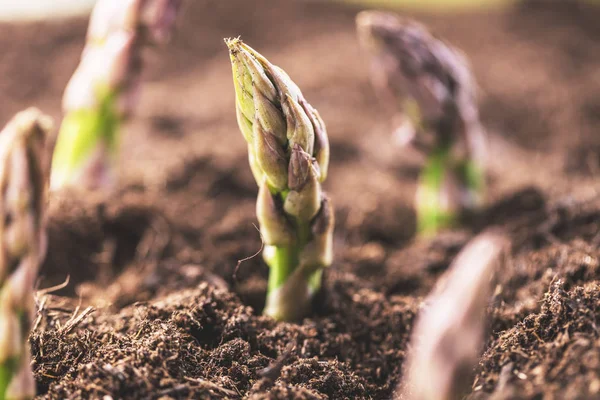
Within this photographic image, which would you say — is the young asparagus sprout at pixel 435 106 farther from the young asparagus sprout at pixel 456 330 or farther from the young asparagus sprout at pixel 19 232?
the young asparagus sprout at pixel 19 232

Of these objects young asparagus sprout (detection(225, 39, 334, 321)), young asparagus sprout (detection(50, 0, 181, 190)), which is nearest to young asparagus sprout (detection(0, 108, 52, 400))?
young asparagus sprout (detection(225, 39, 334, 321))

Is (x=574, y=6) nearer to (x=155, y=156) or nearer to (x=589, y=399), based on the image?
(x=155, y=156)

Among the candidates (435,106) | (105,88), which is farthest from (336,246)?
(105,88)

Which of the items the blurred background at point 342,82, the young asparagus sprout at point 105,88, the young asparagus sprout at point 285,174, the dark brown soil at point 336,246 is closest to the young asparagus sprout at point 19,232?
the dark brown soil at point 336,246

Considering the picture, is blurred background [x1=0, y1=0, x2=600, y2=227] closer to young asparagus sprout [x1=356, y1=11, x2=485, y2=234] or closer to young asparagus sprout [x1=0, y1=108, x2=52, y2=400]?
young asparagus sprout [x1=356, y1=11, x2=485, y2=234]

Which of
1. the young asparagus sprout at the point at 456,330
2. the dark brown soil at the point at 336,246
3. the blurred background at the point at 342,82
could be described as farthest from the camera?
the blurred background at the point at 342,82

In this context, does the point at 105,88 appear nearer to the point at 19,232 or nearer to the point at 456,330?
the point at 19,232
